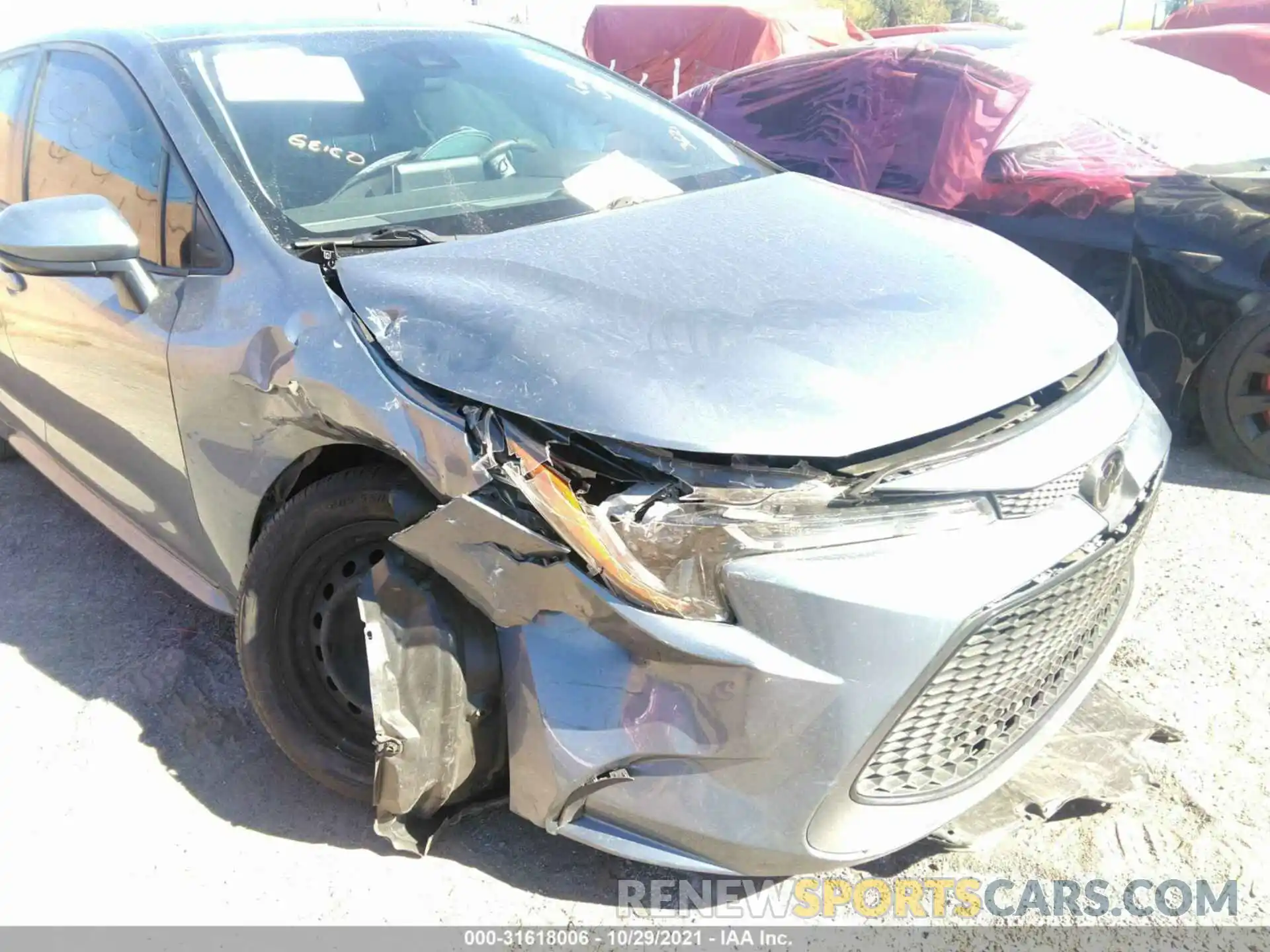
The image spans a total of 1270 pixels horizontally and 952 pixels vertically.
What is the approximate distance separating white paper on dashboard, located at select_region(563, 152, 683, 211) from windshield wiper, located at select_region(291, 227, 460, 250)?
1.60ft

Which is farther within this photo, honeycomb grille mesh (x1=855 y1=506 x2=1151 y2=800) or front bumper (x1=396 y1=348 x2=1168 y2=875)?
honeycomb grille mesh (x1=855 y1=506 x2=1151 y2=800)

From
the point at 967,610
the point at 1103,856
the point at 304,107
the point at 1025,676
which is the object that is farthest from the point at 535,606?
the point at 304,107

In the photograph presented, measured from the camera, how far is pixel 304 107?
2.52 m

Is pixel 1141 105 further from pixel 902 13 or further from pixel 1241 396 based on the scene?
pixel 902 13

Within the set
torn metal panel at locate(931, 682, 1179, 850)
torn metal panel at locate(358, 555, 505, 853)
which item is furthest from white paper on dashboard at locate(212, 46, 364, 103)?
torn metal panel at locate(931, 682, 1179, 850)

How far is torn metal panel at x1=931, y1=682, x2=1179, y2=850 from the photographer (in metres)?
2.04

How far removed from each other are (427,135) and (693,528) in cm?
162

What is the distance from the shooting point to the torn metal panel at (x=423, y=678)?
1850 millimetres

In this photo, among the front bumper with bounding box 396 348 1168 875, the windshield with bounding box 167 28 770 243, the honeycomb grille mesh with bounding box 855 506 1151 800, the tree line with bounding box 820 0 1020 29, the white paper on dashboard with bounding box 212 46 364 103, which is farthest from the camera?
the tree line with bounding box 820 0 1020 29

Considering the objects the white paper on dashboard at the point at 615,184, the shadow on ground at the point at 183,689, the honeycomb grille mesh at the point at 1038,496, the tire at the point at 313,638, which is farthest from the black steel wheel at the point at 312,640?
the honeycomb grille mesh at the point at 1038,496

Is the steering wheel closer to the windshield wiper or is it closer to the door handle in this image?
the windshield wiper

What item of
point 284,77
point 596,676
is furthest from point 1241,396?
point 284,77

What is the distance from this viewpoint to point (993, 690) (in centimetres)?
179

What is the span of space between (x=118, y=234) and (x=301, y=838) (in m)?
1.42
